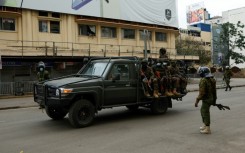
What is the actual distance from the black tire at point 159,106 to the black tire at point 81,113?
2721 millimetres

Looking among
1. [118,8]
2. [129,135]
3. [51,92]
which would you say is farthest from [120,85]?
[118,8]

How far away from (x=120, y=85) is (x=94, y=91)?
44.1 inches

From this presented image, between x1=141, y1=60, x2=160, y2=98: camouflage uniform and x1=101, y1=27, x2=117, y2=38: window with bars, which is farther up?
x1=101, y1=27, x2=117, y2=38: window with bars

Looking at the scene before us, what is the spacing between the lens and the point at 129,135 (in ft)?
28.4

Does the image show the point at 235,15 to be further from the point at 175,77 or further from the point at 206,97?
the point at 206,97

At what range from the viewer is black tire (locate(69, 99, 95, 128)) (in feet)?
31.7

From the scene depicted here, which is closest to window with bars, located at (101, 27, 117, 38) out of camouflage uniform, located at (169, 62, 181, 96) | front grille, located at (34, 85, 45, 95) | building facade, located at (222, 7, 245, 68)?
camouflage uniform, located at (169, 62, 181, 96)

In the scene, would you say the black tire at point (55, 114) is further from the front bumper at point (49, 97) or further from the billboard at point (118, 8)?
the billboard at point (118, 8)

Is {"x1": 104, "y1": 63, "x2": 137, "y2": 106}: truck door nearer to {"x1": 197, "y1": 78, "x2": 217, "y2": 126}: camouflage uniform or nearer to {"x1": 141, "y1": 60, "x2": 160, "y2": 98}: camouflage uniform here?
{"x1": 141, "y1": 60, "x2": 160, "y2": 98}: camouflage uniform

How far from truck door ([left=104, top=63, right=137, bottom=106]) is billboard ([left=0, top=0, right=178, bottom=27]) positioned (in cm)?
1821

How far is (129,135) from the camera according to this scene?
28.4 feet

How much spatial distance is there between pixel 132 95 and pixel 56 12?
20.6 m

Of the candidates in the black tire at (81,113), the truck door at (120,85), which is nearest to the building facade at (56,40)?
the truck door at (120,85)

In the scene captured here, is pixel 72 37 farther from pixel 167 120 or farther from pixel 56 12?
pixel 167 120
